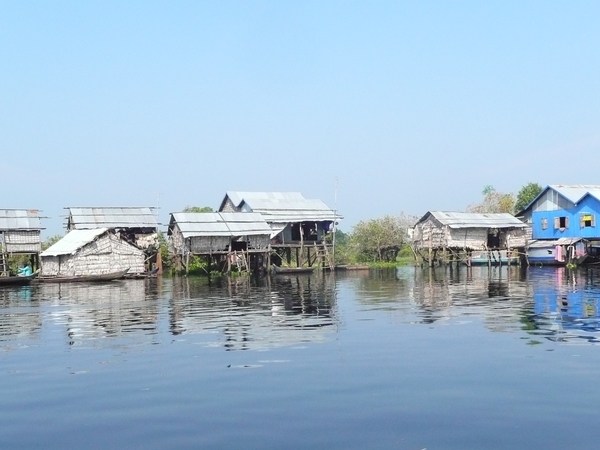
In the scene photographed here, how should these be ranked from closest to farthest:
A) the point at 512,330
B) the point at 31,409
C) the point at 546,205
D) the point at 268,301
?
the point at 31,409 < the point at 512,330 < the point at 268,301 < the point at 546,205

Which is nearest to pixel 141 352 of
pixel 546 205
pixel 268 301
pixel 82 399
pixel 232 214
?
pixel 82 399

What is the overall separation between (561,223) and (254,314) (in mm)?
32803

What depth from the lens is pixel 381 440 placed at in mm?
6898

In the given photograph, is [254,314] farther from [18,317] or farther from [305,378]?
[305,378]

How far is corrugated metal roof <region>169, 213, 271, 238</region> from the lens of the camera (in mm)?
40500

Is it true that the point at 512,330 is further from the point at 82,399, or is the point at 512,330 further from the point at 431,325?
the point at 82,399

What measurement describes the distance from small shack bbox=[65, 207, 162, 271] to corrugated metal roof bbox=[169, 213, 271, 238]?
5.49 feet

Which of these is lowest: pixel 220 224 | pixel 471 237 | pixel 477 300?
pixel 477 300

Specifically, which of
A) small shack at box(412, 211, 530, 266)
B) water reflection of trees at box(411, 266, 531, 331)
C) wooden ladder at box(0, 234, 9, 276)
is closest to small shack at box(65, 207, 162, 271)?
wooden ladder at box(0, 234, 9, 276)

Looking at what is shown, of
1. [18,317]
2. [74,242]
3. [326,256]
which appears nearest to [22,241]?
[74,242]

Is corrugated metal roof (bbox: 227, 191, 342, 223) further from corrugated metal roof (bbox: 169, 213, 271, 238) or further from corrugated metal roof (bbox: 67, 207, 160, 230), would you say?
corrugated metal roof (bbox: 67, 207, 160, 230)

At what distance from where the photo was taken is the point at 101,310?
786 inches

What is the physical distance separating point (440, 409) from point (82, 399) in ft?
14.7

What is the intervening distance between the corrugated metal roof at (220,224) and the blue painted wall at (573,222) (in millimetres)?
18915
